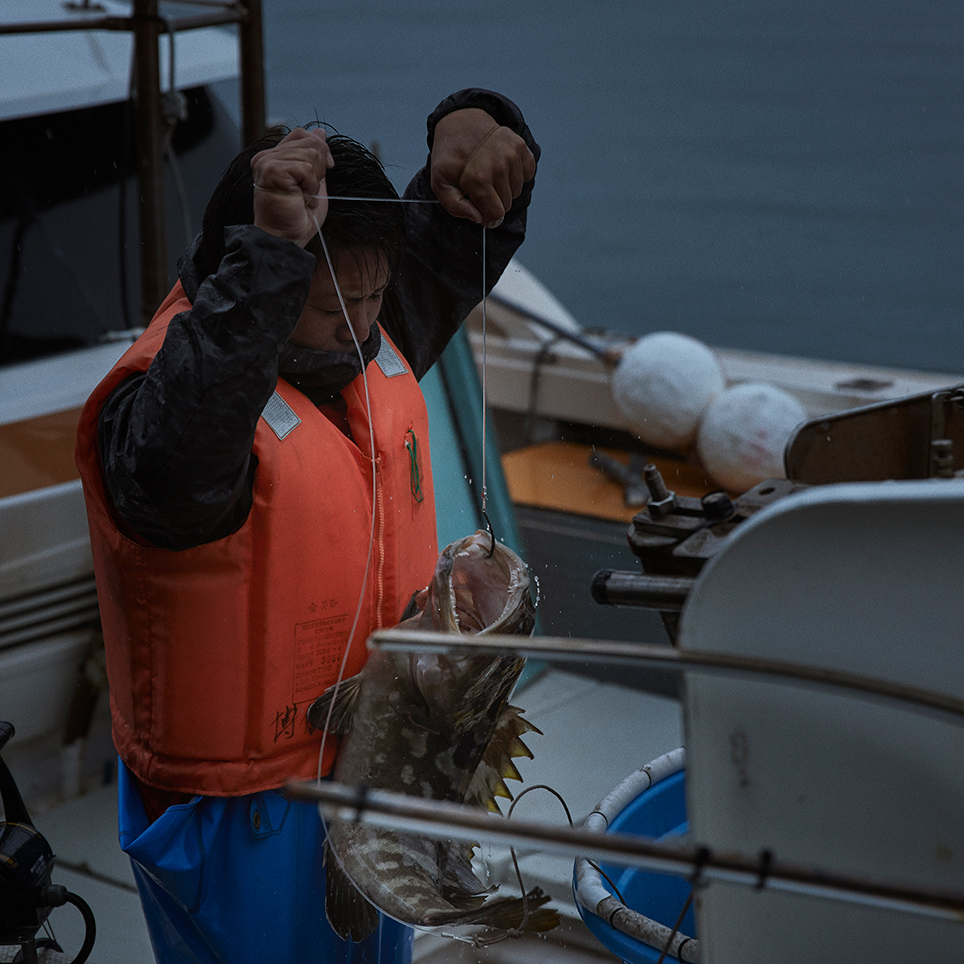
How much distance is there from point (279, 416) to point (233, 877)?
62 cm

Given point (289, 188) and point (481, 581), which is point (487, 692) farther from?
point (289, 188)

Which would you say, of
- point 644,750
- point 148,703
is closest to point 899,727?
point 148,703

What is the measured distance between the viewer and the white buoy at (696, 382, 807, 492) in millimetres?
3322

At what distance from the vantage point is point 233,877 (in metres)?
1.42

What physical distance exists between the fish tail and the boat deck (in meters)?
0.68

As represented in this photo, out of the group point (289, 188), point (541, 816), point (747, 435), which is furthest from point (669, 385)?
point (289, 188)

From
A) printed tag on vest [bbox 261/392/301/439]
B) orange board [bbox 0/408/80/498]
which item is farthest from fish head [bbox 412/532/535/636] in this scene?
orange board [bbox 0/408/80/498]

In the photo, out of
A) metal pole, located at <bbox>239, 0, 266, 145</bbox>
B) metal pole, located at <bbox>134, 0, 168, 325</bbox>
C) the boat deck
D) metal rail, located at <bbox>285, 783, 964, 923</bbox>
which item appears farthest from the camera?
metal pole, located at <bbox>239, 0, 266, 145</bbox>

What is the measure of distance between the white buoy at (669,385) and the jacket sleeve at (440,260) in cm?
198

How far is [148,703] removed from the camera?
140cm

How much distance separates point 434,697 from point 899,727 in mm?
671

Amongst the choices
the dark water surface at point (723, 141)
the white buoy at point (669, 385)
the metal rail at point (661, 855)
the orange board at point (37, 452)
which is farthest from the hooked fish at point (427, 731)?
the dark water surface at point (723, 141)

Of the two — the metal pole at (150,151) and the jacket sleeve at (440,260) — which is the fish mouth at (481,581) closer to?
the jacket sleeve at (440,260)

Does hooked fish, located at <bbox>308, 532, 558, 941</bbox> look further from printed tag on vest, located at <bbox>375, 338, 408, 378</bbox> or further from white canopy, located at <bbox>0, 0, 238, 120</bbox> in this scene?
white canopy, located at <bbox>0, 0, 238, 120</bbox>
